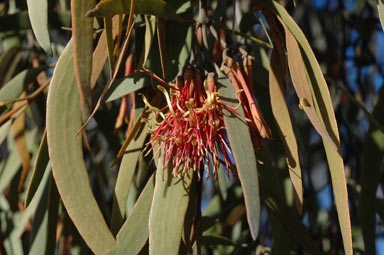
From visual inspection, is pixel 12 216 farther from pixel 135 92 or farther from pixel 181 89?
pixel 181 89

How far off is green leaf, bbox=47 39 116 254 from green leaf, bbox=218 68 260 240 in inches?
6.6

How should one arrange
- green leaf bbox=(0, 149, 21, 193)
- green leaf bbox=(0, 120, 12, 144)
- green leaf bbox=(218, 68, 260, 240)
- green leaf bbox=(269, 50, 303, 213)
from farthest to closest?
green leaf bbox=(0, 149, 21, 193) → green leaf bbox=(0, 120, 12, 144) → green leaf bbox=(269, 50, 303, 213) → green leaf bbox=(218, 68, 260, 240)

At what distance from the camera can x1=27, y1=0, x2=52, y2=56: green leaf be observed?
571mm

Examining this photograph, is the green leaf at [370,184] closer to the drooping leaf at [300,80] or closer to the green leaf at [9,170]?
the drooping leaf at [300,80]

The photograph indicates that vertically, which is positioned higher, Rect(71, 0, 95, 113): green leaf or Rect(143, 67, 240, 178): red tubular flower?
Rect(71, 0, 95, 113): green leaf

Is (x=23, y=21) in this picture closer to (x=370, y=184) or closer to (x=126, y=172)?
(x=126, y=172)

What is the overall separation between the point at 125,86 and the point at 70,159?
14 centimetres

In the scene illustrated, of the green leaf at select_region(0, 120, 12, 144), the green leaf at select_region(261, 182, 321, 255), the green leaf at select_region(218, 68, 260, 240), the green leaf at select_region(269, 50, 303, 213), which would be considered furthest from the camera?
the green leaf at select_region(0, 120, 12, 144)

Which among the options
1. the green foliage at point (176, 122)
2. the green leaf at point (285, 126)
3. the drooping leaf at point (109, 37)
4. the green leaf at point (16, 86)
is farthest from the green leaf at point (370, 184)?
the green leaf at point (16, 86)

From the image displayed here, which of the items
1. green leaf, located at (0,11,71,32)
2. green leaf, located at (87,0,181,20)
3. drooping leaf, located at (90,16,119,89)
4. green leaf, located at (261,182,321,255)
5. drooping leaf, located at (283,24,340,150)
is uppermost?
green leaf, located at (0,11,71,32)

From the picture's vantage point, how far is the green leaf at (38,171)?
23.4 inches

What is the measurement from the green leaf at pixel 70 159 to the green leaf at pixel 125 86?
7cm

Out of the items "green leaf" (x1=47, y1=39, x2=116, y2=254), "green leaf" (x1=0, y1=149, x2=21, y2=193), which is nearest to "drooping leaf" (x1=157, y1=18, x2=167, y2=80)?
"green leaf" (x1=47, y1=39, x2=116, y2=254)

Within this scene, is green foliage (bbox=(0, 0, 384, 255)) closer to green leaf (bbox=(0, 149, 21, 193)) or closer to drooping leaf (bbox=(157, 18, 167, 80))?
drooping leaf (bbox=(157, 18, 167, 80))
